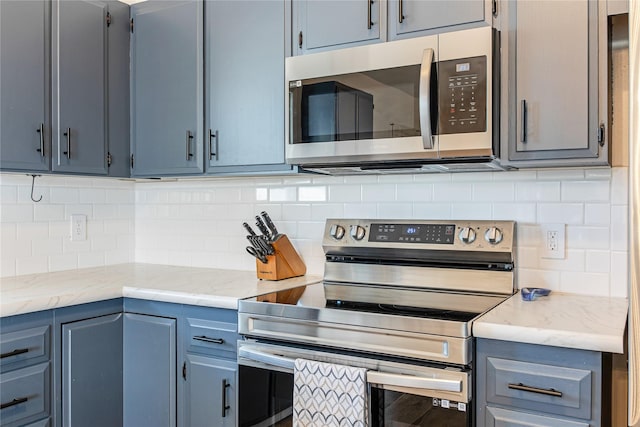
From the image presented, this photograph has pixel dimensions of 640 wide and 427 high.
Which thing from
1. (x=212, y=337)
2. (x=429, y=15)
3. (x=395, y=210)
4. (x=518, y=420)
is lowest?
(x=518, y=420)

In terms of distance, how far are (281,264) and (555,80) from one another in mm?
1277

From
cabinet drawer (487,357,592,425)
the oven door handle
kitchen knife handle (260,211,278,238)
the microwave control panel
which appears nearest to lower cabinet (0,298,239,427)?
the oven door handle

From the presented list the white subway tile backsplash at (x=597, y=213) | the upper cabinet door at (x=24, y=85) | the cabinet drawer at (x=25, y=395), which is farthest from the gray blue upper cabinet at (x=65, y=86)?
the white subway tile backsplash at (x=597, y=213)

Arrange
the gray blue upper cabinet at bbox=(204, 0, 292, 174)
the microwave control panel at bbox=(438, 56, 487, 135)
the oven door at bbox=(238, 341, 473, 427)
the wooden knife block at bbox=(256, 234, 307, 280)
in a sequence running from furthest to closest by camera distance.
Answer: the wooden knife block at bbox=(256, 234, 307, 280) → the gray blue upper cabinet at bbox=(204, 0, 292, 174) → the microwave control panel at bbox=(438, 56, 487, 135) → the oven door at bbox=(238, 341, 473, 427)

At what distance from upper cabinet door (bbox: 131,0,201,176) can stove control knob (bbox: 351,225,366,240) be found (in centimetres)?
73

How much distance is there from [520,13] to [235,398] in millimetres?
1612

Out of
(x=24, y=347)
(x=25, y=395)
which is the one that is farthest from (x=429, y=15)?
(x=25, y=395)

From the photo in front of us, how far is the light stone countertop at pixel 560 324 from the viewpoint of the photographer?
4.48 feet

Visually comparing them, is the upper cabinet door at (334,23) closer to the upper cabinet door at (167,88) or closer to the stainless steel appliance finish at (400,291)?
the upper cabinet door at (167,88)

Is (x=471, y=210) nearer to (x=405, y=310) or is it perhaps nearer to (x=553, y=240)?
(x=553, y=240)

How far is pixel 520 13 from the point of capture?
1737 millimetres

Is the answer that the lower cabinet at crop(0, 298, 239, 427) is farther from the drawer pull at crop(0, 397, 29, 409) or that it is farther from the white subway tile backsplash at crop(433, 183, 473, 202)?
the white subway tile backsplash at crop(433, 183, 473, 202)

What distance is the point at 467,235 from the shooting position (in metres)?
2.02

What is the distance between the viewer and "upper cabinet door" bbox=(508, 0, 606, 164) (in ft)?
5.41
